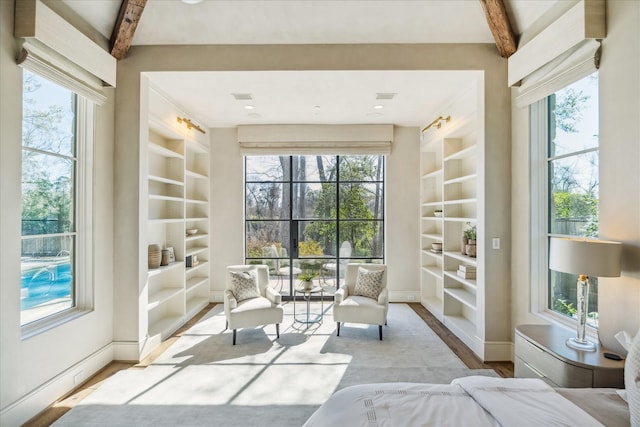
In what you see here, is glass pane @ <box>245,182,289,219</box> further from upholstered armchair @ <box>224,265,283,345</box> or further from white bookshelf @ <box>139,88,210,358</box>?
upholstered armchair @ <box>224,265,283,345</box>

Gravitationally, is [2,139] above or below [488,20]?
below

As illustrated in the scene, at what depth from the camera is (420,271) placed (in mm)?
5551

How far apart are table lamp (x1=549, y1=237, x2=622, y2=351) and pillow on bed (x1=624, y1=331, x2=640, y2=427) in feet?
1.99

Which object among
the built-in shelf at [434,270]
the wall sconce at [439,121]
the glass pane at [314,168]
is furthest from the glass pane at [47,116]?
the built-in shelf at [434,270]

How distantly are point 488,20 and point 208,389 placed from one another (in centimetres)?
430

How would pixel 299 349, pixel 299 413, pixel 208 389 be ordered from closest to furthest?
pixel 299 413, pixel 208 389, pixel 299 349

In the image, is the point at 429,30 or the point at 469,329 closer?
the point at 429,30

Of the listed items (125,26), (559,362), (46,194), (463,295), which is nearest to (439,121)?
(463,295)

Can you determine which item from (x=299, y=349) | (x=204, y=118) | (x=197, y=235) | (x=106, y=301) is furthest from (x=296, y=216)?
(x=106, y=301)

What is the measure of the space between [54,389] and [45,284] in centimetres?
84

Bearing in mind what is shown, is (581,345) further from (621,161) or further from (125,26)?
(125,26)

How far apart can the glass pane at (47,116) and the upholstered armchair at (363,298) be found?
10.6 ft

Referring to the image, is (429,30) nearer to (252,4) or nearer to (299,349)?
(252,4)

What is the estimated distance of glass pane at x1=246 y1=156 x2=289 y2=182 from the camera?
580 centimetres
